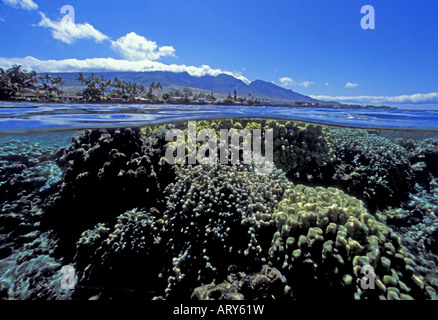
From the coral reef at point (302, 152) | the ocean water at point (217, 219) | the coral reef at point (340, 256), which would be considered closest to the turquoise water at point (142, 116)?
the ocean water at point (217, 219)

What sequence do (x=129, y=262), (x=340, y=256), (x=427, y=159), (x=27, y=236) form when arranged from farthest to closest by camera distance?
(x=427, y=159), (x=27, y=236), (x=129, y=262), (x=340, y=256)

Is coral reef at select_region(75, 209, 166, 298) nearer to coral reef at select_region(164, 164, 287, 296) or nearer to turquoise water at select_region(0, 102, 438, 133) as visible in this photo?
coral reef at select_region(164, 164, 287, 296)

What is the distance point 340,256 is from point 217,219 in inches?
103

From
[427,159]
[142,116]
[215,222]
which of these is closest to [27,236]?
[142,116]

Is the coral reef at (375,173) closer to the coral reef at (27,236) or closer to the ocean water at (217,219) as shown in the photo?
the ocean water at (217,219)

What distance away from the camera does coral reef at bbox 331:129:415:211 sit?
24.6 ft

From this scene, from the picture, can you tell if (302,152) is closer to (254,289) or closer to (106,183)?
(254,289)

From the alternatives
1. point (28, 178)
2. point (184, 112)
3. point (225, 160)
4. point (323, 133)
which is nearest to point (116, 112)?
point (184, 112)

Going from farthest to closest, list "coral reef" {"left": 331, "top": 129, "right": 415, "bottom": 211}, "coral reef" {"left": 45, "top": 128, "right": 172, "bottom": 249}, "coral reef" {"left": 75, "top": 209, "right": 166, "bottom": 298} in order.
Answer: "coral reef" {"left": 331, "top": 129, "right": 415, "bottom": 211} → "coral reef" {"left": 45, "top": 128, "right": 172, "bottom": 249} → "coral reef" {"left": 75, "top": 209, "right": 166, "bottom": 298}

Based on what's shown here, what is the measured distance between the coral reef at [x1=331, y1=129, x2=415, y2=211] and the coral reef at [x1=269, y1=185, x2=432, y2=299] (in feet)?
15.2

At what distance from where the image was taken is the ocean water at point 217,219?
3.39m

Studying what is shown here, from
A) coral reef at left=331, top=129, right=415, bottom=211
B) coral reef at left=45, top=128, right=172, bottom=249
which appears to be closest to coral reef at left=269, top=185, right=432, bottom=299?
coral reef at left=45, top=128, right=172, bottom=249

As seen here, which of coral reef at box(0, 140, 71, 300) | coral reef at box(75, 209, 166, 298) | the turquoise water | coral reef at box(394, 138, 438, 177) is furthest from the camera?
coral reef at box(394, 138, 438, 177)

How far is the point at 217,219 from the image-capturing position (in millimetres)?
4668
